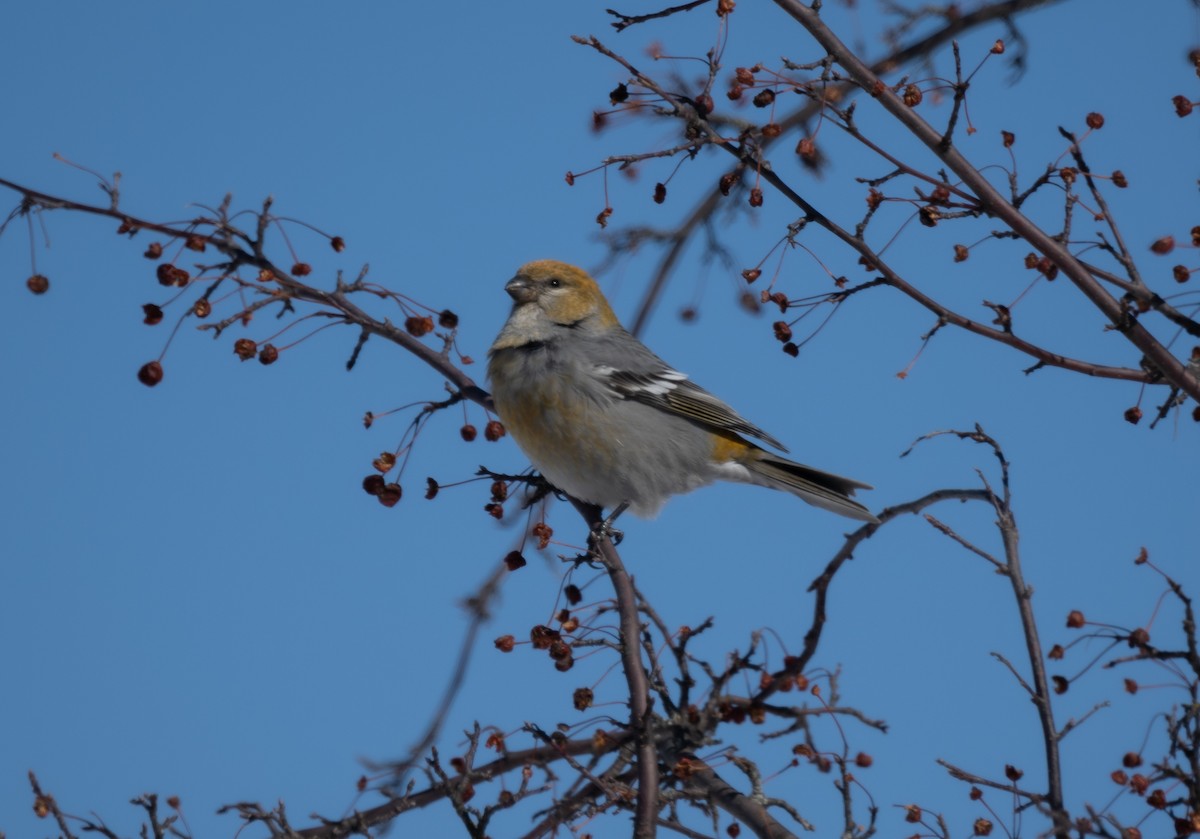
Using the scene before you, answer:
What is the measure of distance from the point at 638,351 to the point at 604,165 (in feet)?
7.47

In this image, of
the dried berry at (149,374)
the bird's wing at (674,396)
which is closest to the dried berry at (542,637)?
the dried berry at (149,374)

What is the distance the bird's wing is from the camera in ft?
16.2

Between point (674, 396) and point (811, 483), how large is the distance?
68cm

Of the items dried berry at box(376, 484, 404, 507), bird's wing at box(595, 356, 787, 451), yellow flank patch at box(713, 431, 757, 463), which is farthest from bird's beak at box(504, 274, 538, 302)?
dried berry at box(376, 484, 404, 507)

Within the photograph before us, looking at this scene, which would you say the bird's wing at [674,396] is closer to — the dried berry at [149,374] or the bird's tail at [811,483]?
the bird's tail at [811,483]

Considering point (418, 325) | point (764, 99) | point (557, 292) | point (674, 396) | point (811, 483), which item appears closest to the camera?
point (764, 99)

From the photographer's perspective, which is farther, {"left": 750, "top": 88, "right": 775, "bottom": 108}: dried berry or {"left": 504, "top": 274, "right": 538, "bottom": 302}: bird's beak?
{"left": 504, "top": 274, "right": 538, "bottom": 302}: bird's beak

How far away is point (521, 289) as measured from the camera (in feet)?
16.9

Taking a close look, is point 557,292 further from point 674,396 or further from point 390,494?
point 390,494

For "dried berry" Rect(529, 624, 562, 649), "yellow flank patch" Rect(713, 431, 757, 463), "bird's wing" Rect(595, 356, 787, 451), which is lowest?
"dried berry" Rect(529, 624, 562, 649)

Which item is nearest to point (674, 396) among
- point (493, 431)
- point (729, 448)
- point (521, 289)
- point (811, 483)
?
point (729, 448)

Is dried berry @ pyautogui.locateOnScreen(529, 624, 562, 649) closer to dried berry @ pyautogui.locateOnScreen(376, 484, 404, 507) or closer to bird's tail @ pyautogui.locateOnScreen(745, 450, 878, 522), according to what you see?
dried berry @ pyautogui.locateOnScreen(376, 484, 404, 507)

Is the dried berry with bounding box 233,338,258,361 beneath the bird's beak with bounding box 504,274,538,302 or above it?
beneath

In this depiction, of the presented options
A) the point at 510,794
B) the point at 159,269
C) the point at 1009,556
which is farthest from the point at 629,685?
the point at 159,269
